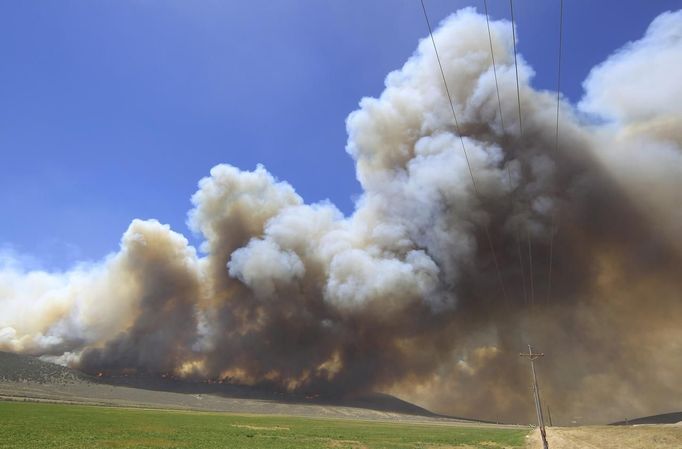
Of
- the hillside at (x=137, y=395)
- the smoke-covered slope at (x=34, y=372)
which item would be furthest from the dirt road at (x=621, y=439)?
the smoke-covered slope at (x=34, y=372)

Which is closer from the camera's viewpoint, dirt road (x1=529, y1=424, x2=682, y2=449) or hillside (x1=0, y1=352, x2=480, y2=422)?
dirt road (x1=529, y1=424, x2=682, y2=449)

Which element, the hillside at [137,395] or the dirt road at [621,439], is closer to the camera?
the dirt road at [621,439]

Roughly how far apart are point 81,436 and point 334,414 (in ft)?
417

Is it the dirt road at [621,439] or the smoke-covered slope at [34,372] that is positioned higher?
the smoke-covered slope at [34,372]

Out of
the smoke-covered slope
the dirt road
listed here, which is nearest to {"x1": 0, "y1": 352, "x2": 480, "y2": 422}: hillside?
the smoke-covered slope

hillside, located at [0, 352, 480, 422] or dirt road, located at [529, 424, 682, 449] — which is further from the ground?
hillside, located at [0, 352, 480, 422]

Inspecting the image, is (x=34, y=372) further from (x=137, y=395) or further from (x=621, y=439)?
(x=621, y=439)

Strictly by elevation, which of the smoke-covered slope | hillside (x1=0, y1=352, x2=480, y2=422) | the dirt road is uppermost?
the smoke-covered slope

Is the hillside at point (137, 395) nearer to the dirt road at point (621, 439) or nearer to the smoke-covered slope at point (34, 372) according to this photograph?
the smoke-covered slope at point (34, 372)

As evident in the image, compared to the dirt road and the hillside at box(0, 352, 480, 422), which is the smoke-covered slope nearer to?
the hillside at box(0, 352, 480, 422)

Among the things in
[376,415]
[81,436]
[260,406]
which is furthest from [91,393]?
[81,436]

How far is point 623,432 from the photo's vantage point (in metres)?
54.5

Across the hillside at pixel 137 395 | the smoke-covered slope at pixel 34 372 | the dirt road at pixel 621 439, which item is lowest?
the dirt road at pixel 621 439

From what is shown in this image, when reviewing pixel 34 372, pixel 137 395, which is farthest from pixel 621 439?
pixel 34 372
